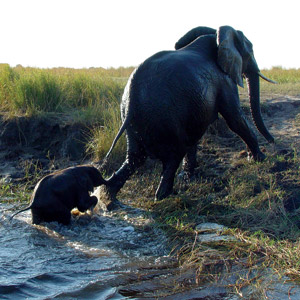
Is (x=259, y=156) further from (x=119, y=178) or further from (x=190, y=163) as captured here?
(x=119, y=178)

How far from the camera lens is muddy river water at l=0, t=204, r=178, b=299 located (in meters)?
4.40

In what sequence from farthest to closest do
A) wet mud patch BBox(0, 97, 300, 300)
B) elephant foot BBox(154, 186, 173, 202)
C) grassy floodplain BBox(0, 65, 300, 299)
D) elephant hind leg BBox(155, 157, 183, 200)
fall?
elephant foot BBox(154, 186, 173, 202) → elephant hind leg BBox(155, 157, 183, 200) → grassy floodplain BBox(0, 65, 300, 299) → wet mud patch BBox(0, 97, 300, 300)

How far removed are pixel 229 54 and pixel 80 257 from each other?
329cm

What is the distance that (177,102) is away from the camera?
6078 mm

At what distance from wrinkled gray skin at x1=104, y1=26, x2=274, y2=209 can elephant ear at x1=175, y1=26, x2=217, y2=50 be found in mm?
499

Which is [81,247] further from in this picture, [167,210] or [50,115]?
[50,115]

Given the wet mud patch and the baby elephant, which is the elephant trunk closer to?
the wet mud patch

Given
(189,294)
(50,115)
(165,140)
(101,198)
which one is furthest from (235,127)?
(50,115)

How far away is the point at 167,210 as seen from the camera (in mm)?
6168

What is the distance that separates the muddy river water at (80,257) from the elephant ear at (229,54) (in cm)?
214

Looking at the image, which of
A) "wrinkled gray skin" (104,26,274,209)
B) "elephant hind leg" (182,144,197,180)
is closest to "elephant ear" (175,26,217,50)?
"wrinkled gray skin" (104,26,274,209)

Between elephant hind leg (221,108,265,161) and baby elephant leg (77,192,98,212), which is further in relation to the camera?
elephant hind leg (221,108,265,161)

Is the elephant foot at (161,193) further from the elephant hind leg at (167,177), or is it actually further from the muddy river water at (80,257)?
the muddy river water at (80,257)

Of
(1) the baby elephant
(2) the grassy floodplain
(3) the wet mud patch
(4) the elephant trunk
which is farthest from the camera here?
(4) the elephant trunk
